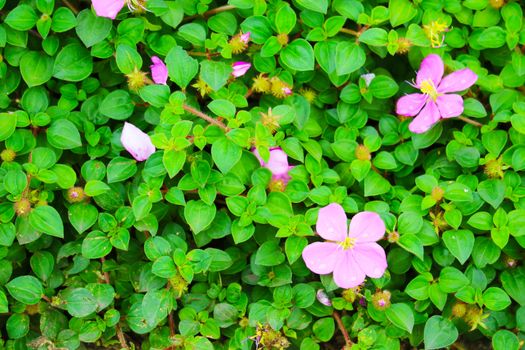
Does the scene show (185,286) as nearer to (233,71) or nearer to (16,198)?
(16,198)

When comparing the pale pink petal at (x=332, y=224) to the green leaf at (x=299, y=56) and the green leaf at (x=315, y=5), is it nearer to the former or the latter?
the green leaf at (x=299, y=56)

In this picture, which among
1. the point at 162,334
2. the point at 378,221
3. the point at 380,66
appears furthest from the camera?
the point at 380,66

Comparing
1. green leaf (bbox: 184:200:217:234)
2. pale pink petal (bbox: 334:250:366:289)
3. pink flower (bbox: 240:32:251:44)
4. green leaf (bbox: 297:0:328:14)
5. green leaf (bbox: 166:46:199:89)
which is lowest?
pale pink petal (bbox: 334:250:366:289)

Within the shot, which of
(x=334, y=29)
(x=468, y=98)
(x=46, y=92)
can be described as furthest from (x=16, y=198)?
(x=468, y=98)

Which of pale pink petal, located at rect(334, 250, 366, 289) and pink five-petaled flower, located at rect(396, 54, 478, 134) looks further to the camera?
pink five-petaled flower, located at rect(396, 54, 478, 134)

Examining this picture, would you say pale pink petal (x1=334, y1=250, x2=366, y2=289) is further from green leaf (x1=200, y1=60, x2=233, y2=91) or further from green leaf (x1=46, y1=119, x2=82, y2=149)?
green leaf (x1=46, y1=119, x2=82, y2=149)

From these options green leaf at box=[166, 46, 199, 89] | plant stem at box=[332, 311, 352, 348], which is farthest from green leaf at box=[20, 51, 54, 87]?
plant stem at box=[332, 311, 352, 348]

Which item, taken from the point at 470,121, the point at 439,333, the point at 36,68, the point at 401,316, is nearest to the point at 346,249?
the point at 401,316
